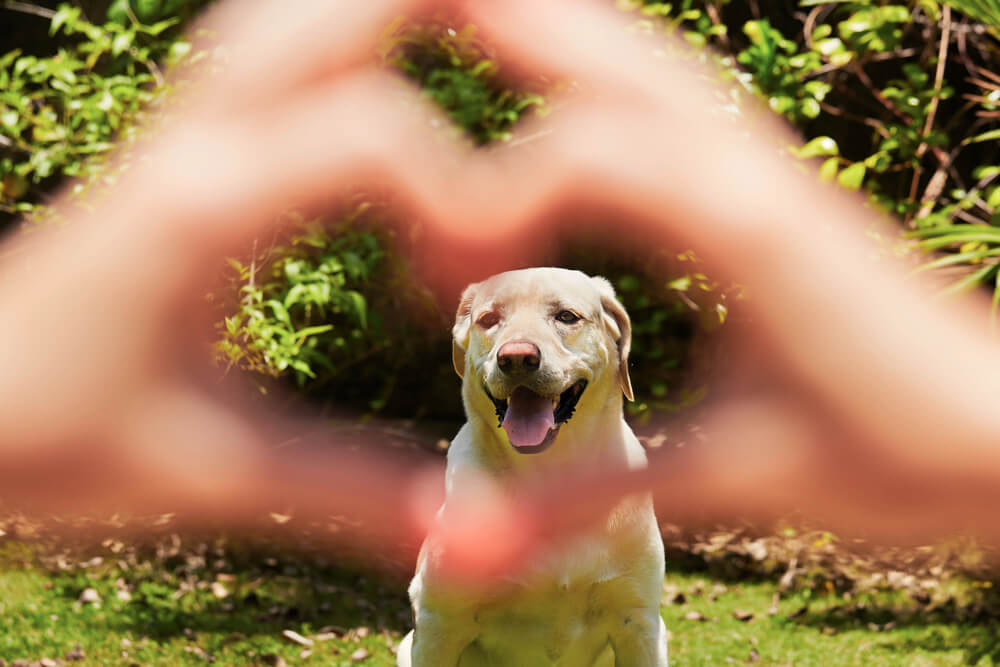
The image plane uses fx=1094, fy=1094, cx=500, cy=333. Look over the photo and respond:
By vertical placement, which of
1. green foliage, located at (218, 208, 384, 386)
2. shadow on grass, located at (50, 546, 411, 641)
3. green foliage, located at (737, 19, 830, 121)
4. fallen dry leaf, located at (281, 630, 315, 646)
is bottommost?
shadow on grass, located at (50, 546, 411, 641)

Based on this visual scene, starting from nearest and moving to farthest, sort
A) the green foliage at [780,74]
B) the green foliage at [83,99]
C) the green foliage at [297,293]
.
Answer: the green foliage at [297,293]
the green foliage at [83,99]
the green foliage at [780,74]

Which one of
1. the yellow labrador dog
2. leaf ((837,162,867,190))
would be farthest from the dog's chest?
leaf ((837,162,867,190))

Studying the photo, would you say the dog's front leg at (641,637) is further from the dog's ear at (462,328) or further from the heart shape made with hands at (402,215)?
the dog's ear at (462,328)

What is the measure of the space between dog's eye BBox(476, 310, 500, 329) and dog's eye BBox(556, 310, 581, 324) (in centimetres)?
15

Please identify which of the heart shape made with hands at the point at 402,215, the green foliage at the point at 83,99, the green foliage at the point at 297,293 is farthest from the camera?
the green foliage at the point at 83,99

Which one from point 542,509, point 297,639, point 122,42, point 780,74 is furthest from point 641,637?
point 122,42

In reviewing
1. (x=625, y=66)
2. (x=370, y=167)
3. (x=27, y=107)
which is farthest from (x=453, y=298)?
(x=27, y=107)

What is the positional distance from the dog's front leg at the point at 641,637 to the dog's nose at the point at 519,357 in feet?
2.30

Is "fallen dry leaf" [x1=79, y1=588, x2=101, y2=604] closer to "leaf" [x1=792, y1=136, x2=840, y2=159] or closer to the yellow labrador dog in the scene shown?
the yellow labrador dog

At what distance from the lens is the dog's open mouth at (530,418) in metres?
2.46

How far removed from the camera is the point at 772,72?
472 cm

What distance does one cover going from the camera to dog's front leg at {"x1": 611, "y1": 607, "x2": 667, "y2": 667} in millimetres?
2654

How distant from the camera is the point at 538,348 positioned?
7.96ft

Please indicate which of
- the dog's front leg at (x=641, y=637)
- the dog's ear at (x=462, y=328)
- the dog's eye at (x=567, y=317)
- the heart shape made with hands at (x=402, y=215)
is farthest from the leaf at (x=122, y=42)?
the dog's front leg at (x=641, y=637)
